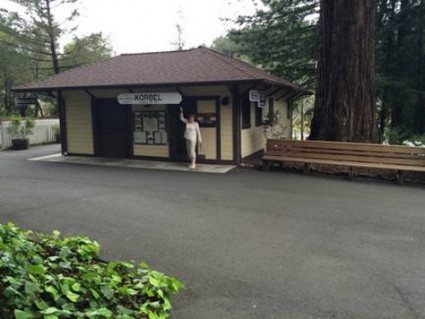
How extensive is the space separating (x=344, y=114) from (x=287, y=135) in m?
7.44

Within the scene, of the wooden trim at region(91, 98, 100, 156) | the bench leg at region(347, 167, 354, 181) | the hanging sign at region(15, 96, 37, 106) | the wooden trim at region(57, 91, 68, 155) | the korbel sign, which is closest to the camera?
the bench leg at region(347, 167, 354, 181)

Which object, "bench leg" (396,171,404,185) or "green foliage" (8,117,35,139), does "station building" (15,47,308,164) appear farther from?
"bench leg" (396,171,404,185)

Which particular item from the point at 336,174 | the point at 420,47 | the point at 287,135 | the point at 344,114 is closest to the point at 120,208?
the point at 336,174

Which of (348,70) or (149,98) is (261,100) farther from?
(149,98)

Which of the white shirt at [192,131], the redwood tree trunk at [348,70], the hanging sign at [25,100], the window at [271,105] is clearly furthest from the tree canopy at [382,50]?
the hanging sign at [25,100]

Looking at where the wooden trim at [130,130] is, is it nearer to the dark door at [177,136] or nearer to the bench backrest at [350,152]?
the dark door at [177,136]

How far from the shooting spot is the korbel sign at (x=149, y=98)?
A: 12242mm

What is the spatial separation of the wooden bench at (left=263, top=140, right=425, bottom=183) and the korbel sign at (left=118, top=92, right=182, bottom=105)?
3.06 metres

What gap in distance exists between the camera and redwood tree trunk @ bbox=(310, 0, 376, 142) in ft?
37.6

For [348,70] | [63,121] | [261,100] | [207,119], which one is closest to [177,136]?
[207,119]

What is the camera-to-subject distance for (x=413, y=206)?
7.73 meters

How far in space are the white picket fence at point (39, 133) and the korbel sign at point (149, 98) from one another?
313 inches

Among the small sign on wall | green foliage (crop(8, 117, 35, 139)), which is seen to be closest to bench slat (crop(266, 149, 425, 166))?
the small sign on wall

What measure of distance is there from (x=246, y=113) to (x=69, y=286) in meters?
10.8
